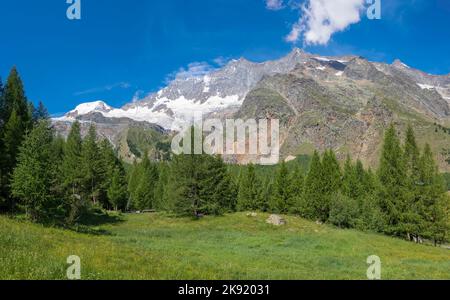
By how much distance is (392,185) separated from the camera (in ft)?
186

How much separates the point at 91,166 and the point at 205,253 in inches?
1799

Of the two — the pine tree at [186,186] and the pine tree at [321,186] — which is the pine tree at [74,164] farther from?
the pine tree at [321,186]

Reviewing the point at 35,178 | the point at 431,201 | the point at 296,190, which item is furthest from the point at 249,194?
the point at 35,178

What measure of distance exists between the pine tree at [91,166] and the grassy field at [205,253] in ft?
40.8

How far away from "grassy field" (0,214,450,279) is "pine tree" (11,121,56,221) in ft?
21.0

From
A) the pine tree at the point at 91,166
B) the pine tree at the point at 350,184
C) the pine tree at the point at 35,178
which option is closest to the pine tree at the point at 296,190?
the pine tree at the point at 350,184

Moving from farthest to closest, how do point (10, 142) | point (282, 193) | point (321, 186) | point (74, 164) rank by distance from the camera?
point (282, 193)
point (321, 186)
point (74, 164)
point (10, 142)

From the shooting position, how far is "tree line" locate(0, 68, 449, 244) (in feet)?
113

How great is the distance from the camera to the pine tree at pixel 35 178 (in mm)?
31594

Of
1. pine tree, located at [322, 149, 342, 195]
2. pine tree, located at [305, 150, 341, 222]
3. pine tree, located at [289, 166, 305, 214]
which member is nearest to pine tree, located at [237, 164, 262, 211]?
pine tree, located at [289, 166, 305, 214]

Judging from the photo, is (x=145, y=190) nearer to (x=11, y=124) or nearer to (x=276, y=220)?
(x=11, y=124)

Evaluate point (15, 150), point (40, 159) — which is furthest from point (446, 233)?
point (15, 150)
